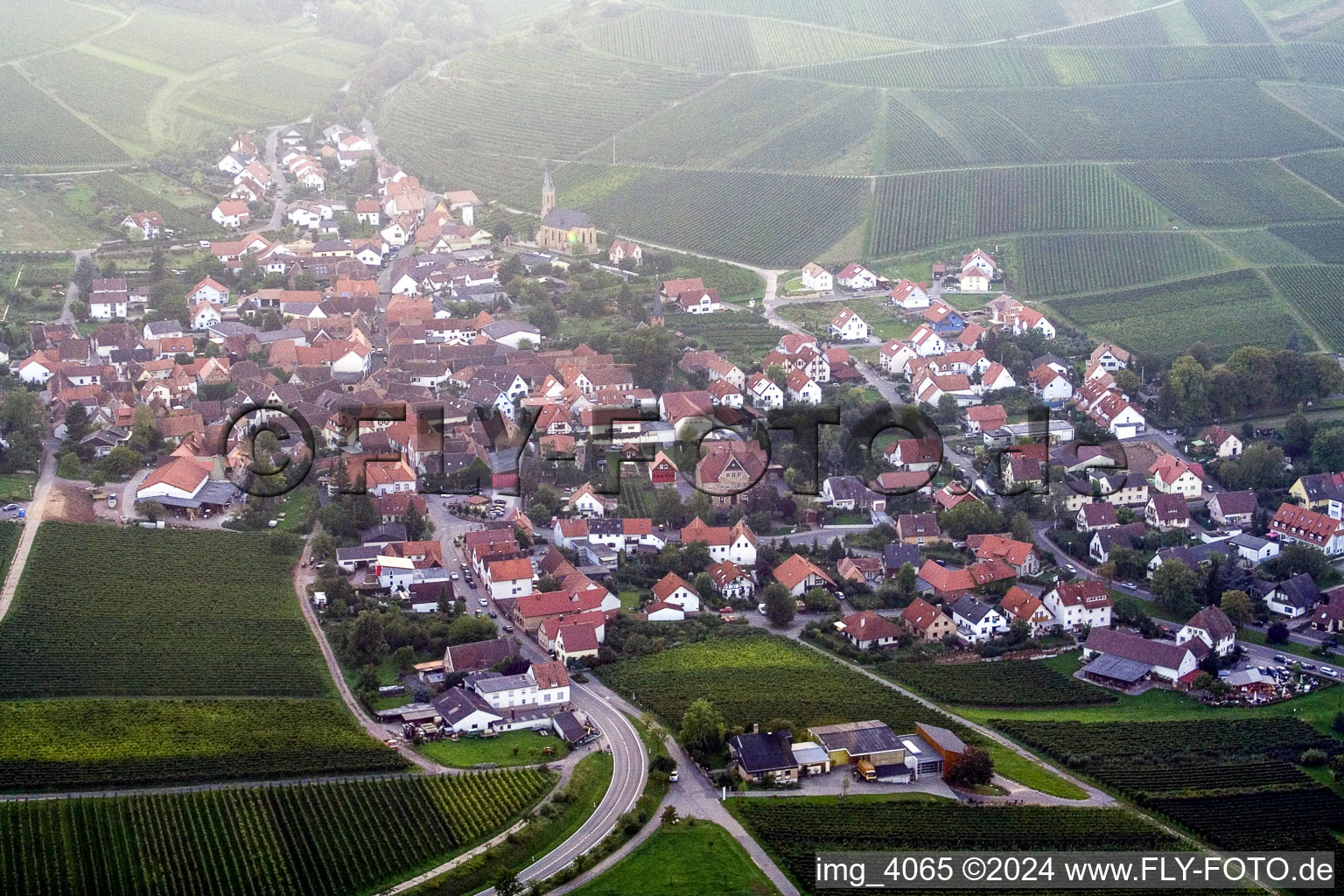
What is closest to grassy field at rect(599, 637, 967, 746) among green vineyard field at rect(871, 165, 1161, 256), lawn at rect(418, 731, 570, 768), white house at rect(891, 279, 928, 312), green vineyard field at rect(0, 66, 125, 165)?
lawn at rect(418, 731, 570, 768)

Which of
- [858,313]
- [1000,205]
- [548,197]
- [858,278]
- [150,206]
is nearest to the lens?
[858,313]

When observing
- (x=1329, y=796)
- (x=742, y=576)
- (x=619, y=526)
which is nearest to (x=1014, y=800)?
(x=1329, y=796)

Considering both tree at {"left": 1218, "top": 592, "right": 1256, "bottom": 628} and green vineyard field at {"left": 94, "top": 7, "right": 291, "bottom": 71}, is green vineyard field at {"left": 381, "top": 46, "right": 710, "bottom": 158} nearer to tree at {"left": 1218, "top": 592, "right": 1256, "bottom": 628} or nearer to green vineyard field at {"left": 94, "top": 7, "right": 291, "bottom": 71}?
green vineyard field at {"left": 94, "top": 7, "right": 291, "bottom": 71}

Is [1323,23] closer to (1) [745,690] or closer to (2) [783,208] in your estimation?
(2) [783,208]

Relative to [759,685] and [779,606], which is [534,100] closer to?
→ [779,606]

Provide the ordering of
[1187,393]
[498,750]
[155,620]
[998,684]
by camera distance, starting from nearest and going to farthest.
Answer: [498,750] < [155,620] < [998,684] < [1187,393]

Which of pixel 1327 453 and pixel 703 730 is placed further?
pixel 1327 453

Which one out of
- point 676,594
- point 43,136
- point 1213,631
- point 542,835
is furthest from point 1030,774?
point 43,136
